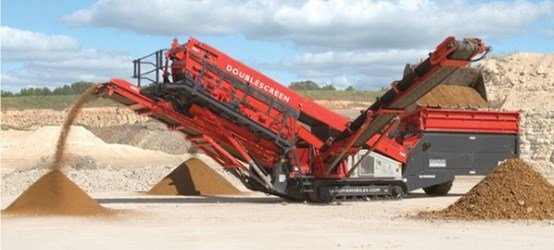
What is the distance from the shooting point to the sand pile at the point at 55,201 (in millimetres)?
16031

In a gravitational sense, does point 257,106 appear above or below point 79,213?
above

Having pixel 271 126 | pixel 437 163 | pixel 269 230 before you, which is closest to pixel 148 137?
pixel 437 163

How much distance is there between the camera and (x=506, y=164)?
628 inches

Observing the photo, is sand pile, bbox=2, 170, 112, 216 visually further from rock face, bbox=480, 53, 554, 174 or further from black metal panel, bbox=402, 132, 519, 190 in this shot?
rock face, bbox=480, 53, 554, 174

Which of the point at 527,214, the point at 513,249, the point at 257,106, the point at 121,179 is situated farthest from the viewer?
the point at 121,179

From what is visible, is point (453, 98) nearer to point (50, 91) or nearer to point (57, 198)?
point (57, 198)

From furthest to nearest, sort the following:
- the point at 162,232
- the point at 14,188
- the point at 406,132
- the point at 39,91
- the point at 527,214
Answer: the point at 39,91 → the point at 14,188 → the point at 406,132 → the point at 527,214 → the point at 162,232

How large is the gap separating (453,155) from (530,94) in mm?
25935

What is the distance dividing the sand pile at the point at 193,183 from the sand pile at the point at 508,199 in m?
9.09

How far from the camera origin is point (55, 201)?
16281 mm

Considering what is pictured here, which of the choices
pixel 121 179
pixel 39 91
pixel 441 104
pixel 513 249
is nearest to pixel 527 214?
pixel 513 249

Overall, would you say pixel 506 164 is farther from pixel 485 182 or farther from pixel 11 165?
pixel 11 165

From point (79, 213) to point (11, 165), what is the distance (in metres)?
30.5

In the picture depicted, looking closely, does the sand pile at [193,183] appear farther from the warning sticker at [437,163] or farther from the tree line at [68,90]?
the tree line at [68,90]
